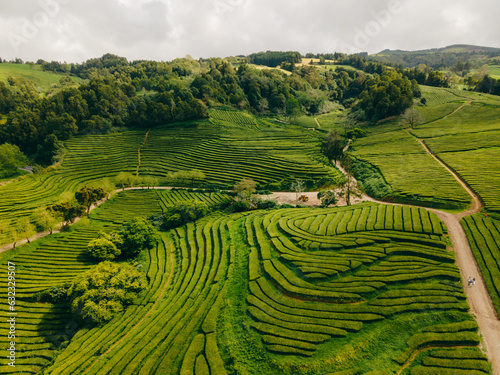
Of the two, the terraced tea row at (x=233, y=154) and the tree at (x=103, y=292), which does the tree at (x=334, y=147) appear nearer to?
the terraced tea row at (x=233, y=154)

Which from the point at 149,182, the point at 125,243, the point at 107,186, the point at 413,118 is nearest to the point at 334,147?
the point at 413,118

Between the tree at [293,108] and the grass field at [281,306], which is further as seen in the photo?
the tree at [293,108]

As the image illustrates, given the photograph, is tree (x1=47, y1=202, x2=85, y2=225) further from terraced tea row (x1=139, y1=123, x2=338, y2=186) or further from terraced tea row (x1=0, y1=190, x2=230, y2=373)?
terraced tea row (x1=139, y1=123, x2=338, y2=186)

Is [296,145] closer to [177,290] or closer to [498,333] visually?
[177,290]

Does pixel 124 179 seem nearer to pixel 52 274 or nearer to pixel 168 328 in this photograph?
pixel 52 274

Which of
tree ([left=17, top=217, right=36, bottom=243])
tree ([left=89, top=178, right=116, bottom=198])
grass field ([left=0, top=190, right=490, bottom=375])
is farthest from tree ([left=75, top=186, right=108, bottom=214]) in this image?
grass field ([left=0, top=190, right=490, bottom=375])

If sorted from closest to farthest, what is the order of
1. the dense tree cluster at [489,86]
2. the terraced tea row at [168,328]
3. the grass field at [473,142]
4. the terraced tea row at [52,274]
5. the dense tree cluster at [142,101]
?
the terraced tea row at [168,328]
the terraced tea row at [52,274]
the grass field at [473,142]
the dense tree cluster at [142,101]
the dense tree cluster at [489,86]

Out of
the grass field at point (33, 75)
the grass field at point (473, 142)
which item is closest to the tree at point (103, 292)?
the grass field at point (473, 142)
